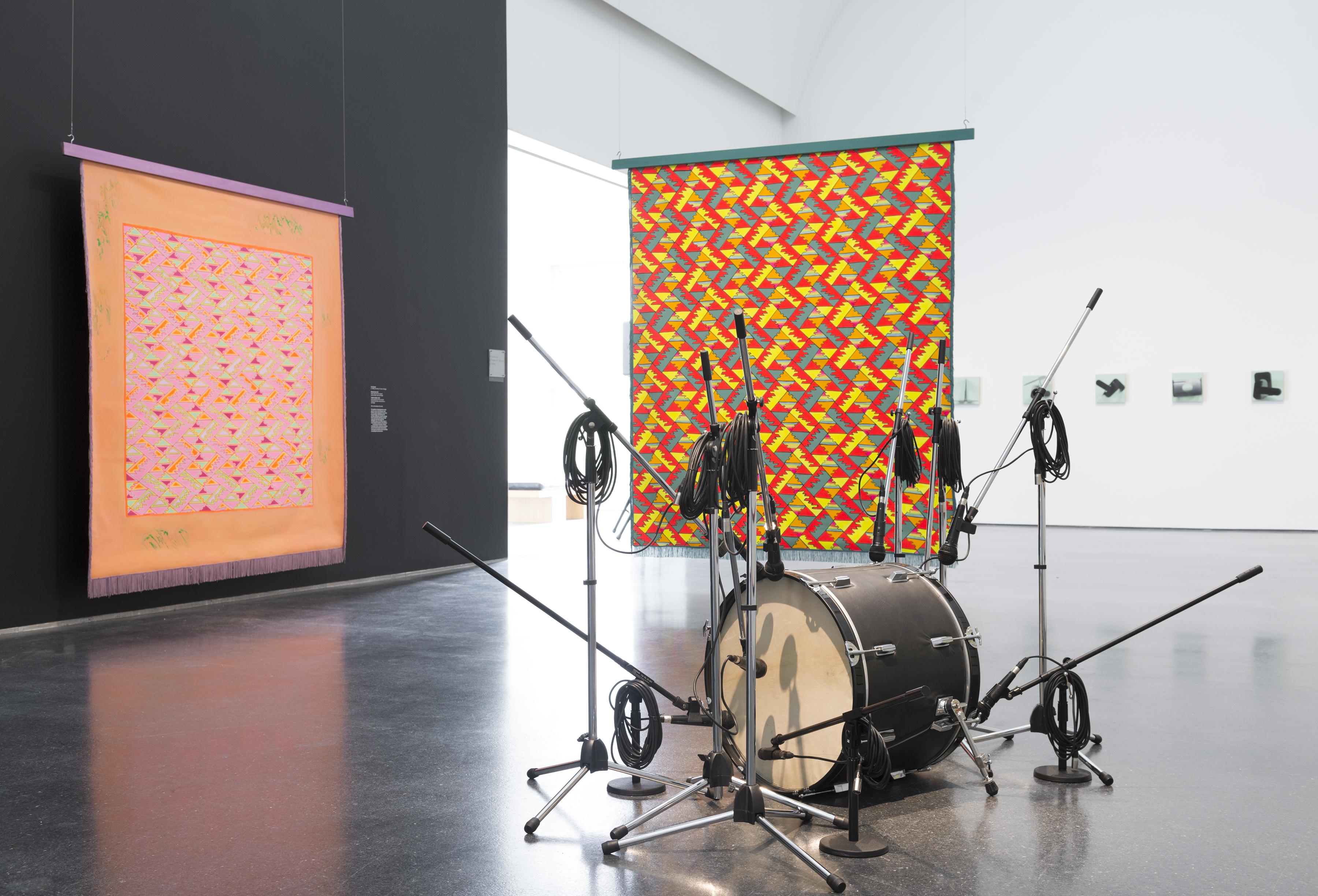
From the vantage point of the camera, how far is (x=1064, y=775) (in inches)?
120

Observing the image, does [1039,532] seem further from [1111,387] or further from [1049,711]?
[1111,387]

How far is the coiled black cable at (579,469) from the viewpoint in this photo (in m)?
2.89

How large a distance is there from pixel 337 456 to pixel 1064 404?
23.9ft

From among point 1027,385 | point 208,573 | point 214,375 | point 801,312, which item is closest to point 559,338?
point 1027,385

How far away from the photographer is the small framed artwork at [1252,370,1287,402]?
10.4 m

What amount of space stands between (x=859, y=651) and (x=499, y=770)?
1.10 m

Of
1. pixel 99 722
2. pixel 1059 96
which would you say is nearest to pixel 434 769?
pixel 99 722

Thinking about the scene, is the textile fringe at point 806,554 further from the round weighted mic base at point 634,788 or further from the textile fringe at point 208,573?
the round weighted mic base at point 634,788

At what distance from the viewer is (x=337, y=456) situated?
688 centimetres

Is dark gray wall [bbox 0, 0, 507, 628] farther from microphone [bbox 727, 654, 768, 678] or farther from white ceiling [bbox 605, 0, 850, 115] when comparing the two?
microphone [bbox 727, 654, 768, 678]

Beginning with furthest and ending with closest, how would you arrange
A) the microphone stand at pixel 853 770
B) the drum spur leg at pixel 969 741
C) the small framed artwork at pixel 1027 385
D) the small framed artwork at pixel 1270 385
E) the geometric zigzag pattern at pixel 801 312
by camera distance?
the small framed artwork at pixel 1027 385 → the small framed artwork at pixel 1270 385 → the geometric zigzag pattern at pixel 801 312 → the drum spur leg at pixel 969 741 → the microphone stand at pixel 853 770

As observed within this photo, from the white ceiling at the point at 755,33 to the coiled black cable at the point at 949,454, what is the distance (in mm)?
7755

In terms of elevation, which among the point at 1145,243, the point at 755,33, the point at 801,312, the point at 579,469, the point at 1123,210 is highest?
the point at 755,33

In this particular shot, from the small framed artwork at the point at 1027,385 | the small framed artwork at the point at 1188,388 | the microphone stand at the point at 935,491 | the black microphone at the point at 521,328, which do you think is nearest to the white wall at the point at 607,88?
the small framed artwork at the point at 1027,385
